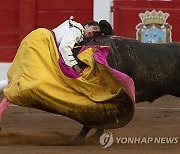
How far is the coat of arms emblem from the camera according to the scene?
9.02 m

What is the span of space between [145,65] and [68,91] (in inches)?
21.7

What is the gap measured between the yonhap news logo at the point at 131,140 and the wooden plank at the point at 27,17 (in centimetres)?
453

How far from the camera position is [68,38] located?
15.5ft

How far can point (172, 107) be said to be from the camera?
744 centimetres

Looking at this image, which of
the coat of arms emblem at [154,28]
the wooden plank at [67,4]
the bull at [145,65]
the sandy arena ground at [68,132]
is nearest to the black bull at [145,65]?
the bull at [145,65]

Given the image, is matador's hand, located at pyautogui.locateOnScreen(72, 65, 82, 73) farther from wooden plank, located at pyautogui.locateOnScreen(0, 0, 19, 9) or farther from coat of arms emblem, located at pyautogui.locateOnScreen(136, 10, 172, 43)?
wooden plank, located at pyautogui.locateOnScreen(0, 0, 19, 9)

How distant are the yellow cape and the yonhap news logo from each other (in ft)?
0.39

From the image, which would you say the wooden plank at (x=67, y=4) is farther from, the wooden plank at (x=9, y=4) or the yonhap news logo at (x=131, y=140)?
the yonhap news logo at (x=131, y=140)

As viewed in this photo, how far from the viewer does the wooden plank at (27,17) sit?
30.7 ft

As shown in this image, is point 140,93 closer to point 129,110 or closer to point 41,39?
point 129,110

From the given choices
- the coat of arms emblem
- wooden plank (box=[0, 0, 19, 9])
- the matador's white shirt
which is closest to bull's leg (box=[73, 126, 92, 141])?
the matador's white shirt

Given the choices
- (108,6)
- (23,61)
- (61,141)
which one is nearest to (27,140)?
(61,141)

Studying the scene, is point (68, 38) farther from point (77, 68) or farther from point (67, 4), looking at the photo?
point (67, 4)

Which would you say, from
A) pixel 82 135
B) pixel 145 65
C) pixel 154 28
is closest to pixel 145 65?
pixel 145 65
